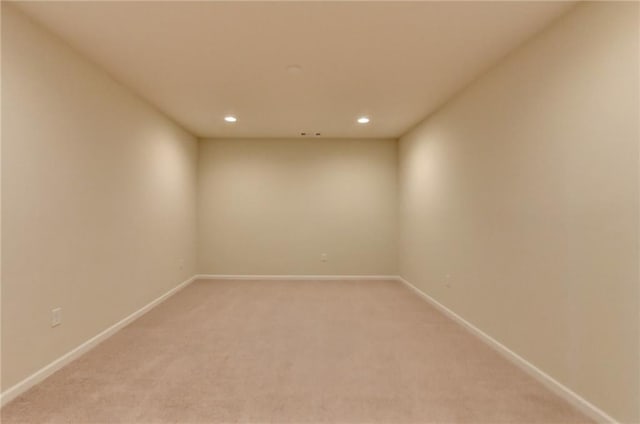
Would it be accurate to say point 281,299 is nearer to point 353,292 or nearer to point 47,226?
point 353,292

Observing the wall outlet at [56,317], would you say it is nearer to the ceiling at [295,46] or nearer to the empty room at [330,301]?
the empty room at [330,301]

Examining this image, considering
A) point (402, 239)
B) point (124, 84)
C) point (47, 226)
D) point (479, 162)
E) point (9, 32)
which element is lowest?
point (402, 239)

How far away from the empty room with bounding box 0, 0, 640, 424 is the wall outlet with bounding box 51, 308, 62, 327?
0.4 inches

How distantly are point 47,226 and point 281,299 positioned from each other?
2586 millimetres

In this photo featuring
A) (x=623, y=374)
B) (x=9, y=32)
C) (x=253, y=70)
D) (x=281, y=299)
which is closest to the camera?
(x=623, y=374)

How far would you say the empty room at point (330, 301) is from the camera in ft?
5.62

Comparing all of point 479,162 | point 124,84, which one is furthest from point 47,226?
point 479,162

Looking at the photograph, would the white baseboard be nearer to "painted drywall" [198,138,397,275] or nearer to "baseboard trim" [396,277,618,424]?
"painted drywall" [198,138,397,275]

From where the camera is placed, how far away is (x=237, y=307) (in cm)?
369

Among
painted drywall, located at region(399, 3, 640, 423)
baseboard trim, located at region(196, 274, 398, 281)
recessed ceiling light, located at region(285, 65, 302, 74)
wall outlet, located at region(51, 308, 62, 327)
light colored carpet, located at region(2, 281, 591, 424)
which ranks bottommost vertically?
light colored carpet, located at region(2, 281, 591, 424)

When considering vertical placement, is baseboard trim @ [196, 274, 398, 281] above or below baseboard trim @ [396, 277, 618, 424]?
above

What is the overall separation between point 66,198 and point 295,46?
6.75 feet

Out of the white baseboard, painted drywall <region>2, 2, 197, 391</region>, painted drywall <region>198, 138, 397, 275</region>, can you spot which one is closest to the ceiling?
painted drywall <region>2, 2, 197, 391</region>

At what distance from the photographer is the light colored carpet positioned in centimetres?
173
